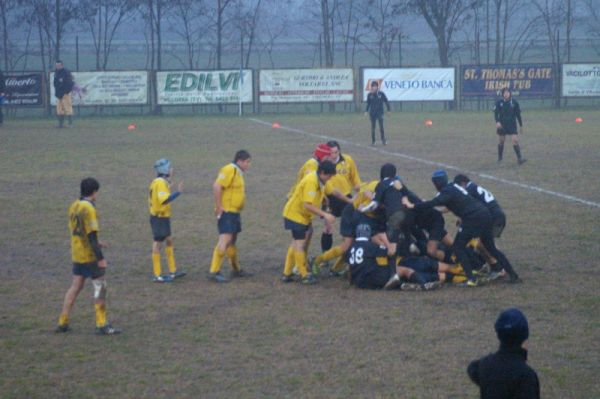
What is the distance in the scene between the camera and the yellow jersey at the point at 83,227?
342 inches

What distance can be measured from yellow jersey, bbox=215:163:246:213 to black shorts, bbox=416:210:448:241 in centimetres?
214

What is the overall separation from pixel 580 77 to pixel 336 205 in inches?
1433

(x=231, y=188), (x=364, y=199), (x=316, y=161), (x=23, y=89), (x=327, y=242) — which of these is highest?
(x=23, y=89)

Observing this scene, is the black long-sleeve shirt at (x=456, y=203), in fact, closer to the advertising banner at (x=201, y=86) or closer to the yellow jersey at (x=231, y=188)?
the yellow jersey at (x=231, y=188)

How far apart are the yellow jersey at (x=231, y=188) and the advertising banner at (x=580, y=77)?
122 ft

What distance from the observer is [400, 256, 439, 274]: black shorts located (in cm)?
1095

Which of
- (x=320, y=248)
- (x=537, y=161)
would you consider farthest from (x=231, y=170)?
(x=537, y=161)

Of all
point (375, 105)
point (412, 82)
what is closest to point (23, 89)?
point (412, 82)

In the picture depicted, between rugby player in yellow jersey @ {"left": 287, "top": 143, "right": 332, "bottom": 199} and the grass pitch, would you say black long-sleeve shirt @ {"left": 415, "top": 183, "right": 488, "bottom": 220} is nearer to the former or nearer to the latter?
the grass pitch

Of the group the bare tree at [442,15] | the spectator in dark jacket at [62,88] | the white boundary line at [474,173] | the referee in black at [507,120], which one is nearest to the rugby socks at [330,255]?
the white boundary line at [474,173]

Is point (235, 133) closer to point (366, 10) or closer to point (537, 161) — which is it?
point (537, 161)

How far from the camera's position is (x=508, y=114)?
2342 centimetres

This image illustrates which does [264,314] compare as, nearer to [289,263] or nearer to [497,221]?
[289,263]

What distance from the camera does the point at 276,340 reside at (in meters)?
8.82
